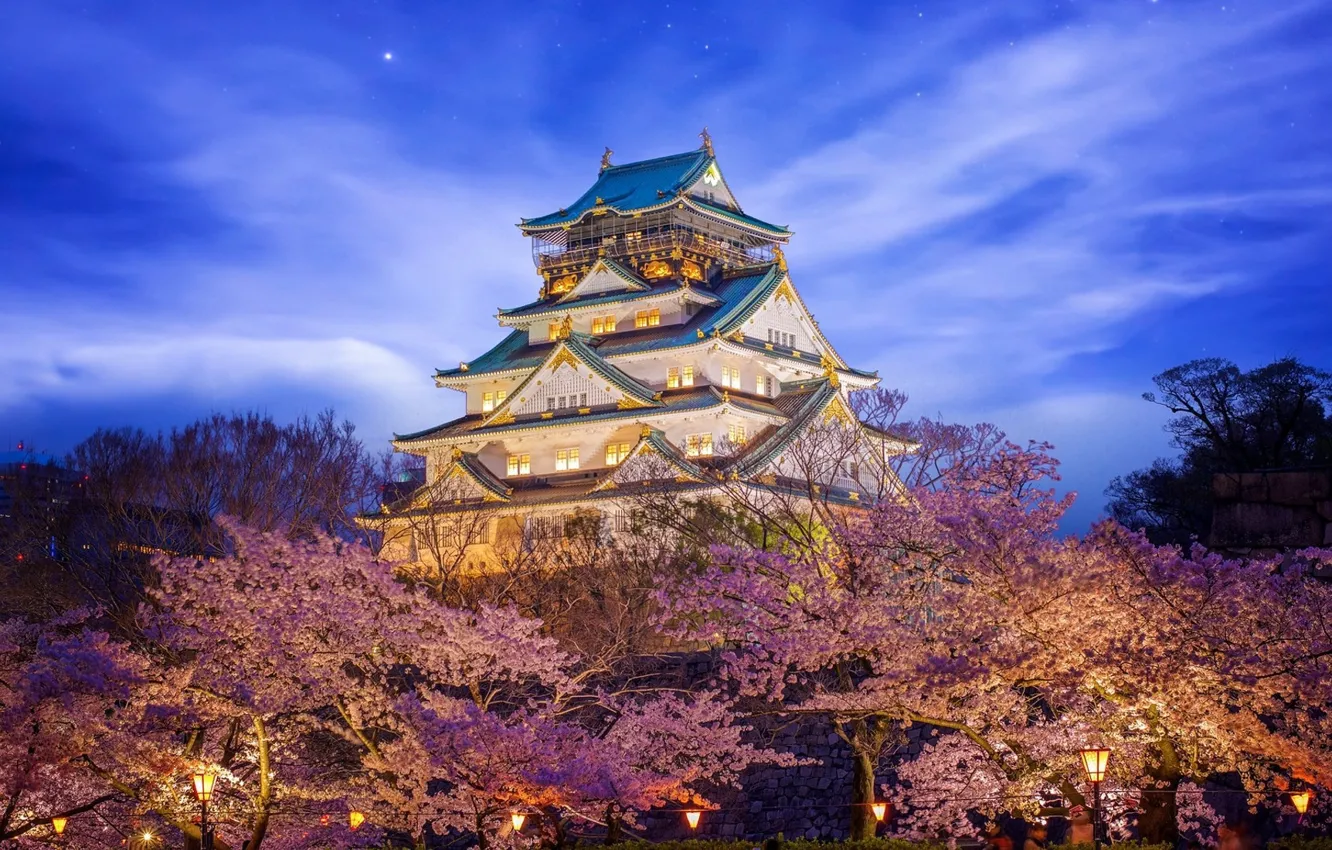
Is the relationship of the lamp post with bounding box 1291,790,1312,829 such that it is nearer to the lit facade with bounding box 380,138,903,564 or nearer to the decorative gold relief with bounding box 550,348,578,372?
the lit facade with bounding box 380,138,903,564

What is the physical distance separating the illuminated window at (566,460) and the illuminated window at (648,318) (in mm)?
6048

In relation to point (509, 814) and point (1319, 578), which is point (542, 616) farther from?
point (1319, 578)

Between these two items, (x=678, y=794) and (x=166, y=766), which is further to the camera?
(x=678, y=794)

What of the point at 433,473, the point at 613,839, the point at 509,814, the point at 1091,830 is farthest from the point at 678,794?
the point at 433,473

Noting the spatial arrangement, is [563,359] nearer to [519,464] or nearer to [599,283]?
[519,464]

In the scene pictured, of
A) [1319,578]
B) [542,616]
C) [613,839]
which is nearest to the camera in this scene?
[1319,578]

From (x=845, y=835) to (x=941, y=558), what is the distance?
12.5 m

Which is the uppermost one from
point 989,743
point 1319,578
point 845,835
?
point 1319,578

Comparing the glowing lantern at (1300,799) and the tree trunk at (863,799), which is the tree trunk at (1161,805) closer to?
the glowing lantern at (1300,799)

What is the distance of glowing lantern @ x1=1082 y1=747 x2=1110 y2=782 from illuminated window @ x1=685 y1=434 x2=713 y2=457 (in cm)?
3779

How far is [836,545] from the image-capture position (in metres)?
25.3

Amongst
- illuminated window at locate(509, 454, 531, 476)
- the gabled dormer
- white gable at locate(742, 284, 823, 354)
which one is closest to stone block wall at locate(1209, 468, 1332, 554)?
the gabled dormer

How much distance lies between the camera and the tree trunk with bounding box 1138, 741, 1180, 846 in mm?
21031

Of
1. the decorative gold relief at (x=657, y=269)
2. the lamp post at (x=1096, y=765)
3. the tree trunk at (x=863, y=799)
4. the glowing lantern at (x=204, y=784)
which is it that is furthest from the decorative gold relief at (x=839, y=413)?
the lamp post at (x=1096, y=765)
